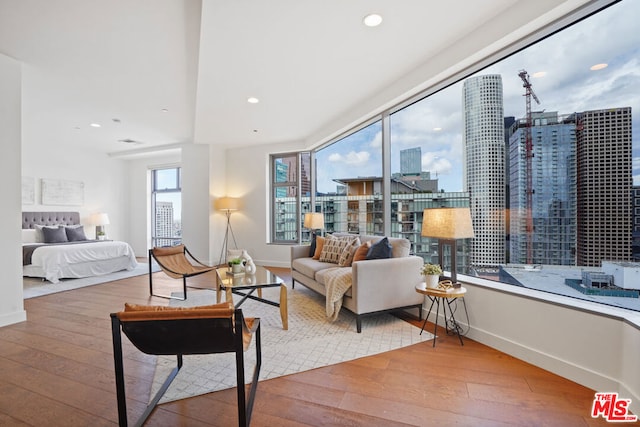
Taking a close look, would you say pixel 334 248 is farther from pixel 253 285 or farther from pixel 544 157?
pixel 544 157

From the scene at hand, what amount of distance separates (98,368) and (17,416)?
529 mm

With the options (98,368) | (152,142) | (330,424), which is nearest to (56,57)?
(98,368)

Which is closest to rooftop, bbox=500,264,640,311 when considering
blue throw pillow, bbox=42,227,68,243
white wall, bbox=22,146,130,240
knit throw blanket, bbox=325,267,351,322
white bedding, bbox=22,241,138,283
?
knit throw blanket, bbox=325,267,351,322

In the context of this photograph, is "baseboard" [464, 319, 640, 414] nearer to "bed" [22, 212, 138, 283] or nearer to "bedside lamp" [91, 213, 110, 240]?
"bed" [22, 212, 138, 283]

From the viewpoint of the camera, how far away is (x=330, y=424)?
160 centimetres

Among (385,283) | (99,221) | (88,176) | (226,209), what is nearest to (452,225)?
(385,283)

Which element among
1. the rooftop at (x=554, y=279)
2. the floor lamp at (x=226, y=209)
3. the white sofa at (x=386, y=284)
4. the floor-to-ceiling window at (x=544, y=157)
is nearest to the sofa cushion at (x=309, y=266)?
the white sofa at (x=386, y=284)

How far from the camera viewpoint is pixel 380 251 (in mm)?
3133

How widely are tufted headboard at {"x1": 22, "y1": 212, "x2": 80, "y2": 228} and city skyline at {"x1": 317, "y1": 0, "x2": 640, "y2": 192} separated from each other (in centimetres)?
742

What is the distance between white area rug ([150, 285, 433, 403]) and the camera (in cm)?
206

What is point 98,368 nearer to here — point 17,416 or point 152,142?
point 17,416

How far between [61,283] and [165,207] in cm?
355

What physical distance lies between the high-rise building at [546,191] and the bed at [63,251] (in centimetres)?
655

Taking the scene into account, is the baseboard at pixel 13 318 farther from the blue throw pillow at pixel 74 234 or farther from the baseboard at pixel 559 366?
the baseboard at pixel 559 366
